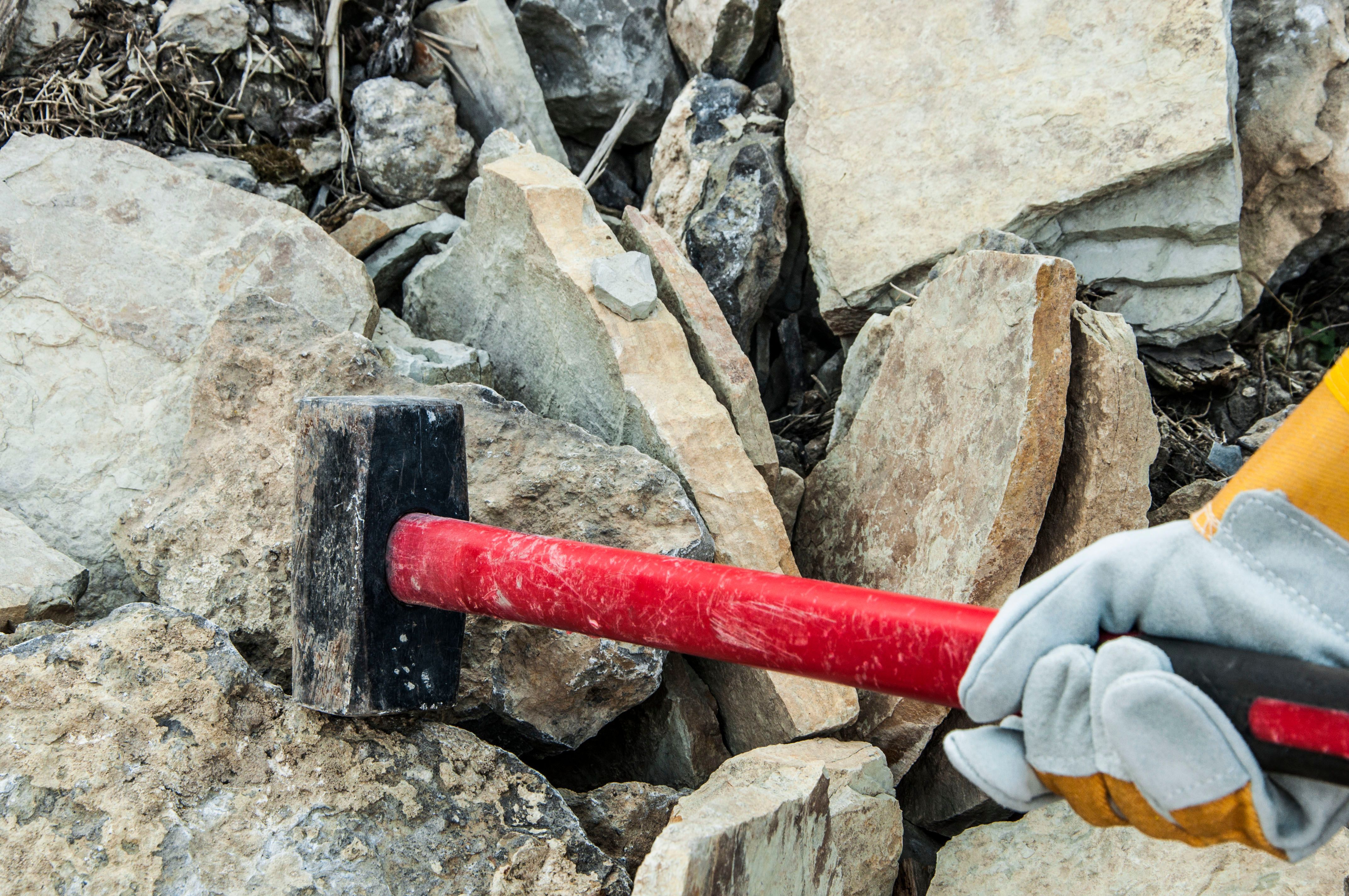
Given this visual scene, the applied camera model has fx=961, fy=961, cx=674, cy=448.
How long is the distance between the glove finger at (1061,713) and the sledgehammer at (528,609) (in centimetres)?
9

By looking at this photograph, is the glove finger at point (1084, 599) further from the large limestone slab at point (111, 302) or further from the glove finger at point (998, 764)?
the large limestone slab at point (111, 302)

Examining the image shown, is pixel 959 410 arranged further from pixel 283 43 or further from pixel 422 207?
pixel 283 43

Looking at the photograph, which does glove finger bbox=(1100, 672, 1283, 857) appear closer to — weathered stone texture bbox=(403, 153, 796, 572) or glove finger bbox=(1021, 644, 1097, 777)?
glove finger bbox=(1021, 644, 1097, 777)

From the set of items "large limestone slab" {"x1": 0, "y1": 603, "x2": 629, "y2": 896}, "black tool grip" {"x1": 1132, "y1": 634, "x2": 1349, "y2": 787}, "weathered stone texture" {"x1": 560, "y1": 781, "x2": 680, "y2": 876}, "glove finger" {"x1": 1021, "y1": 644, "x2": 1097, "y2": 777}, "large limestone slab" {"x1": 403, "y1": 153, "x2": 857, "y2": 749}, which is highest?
"black tool grip" {"x1": 1132, "y1": 634, "x2": 1349, "y2": 787}

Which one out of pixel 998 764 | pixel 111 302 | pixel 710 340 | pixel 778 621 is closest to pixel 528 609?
pixel 778 621

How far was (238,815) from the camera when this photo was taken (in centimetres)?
153

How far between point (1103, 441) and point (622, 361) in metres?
1.11

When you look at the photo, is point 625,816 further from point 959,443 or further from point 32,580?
point 32,580

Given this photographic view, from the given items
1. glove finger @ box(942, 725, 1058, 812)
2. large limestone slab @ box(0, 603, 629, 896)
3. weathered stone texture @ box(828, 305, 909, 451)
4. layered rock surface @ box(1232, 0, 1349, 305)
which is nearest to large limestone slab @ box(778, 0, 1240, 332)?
weathered stone texture @ box(828, 305, 909, 451)

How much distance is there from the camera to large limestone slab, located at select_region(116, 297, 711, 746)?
1.92 m

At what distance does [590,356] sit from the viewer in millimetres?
2453

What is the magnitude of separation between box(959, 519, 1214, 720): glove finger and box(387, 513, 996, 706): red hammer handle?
0.26 ft

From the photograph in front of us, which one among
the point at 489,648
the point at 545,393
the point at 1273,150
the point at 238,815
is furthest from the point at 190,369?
the point at 1273,150

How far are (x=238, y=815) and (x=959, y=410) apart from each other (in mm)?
1628
